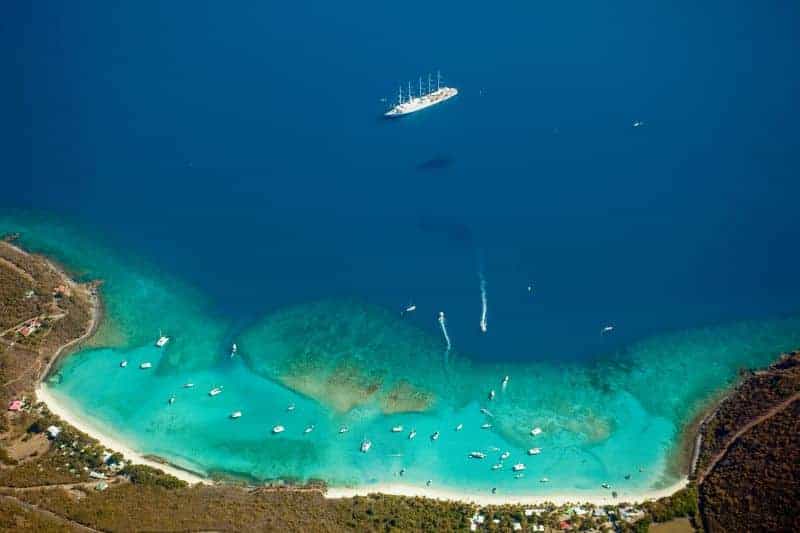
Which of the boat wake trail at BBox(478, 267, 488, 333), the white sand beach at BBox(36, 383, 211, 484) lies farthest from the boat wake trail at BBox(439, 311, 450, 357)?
the white sand beach at BBox(36, 383, 211, 484)

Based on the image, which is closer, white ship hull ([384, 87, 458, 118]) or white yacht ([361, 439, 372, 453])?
white yacht ([361, 439, 372, 453])

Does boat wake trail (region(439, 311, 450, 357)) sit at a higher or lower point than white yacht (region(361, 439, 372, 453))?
higher

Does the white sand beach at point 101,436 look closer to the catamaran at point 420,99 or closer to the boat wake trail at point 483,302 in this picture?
the boat wake trail at point 483,302

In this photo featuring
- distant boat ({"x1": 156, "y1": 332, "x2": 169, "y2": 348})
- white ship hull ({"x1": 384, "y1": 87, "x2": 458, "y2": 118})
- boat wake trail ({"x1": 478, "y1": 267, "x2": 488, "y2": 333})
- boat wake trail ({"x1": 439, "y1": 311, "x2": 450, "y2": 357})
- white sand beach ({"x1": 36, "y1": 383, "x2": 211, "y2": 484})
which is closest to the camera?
white sand beach ({"x1": 36, "y1": 383, "x2": 211, "y2": 484})

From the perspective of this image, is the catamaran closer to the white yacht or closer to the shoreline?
the white yacht

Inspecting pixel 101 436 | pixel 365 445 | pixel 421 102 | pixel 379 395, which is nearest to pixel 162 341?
pixel 101 436

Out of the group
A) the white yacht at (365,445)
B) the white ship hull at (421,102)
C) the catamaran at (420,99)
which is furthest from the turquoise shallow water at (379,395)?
the catamaran at (420,99)
